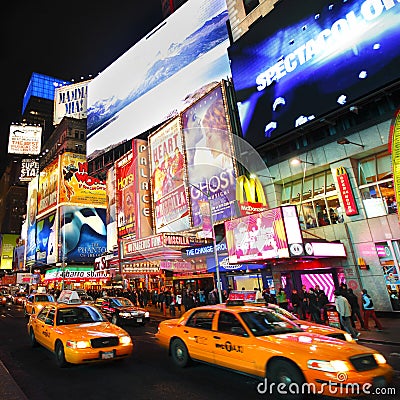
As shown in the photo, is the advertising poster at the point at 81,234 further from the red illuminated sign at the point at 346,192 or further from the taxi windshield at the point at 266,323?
the taxi windshield at the point at 266,323

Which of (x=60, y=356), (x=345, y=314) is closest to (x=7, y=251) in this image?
(x=60, y=356)

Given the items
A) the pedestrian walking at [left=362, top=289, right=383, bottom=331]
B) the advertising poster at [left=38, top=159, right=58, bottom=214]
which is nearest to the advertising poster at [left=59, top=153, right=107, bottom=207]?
the advertising poster at [left=38, top=159, right=58, bottom=214]

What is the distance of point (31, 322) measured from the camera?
11.5 meters

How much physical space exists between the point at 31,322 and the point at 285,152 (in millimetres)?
18058

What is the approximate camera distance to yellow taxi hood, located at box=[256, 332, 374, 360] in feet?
17.6

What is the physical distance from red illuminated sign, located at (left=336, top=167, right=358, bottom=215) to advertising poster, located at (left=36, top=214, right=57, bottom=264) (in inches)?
2181

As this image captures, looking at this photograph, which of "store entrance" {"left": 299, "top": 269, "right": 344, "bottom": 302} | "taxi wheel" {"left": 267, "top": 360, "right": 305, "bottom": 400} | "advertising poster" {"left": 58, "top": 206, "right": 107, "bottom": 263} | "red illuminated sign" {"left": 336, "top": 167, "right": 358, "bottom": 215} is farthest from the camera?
"advertising poster" {"left": 58, "top": 206, "right": 107, "bottom": 263}

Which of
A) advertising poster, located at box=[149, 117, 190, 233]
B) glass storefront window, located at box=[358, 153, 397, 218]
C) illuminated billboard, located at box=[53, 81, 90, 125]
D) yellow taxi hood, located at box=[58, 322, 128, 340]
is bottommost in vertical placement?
yellow taxi hood, located at box=[58, 322, 128, 340]

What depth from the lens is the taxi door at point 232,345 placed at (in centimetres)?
627

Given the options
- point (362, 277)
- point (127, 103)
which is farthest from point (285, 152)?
point (127, 103)

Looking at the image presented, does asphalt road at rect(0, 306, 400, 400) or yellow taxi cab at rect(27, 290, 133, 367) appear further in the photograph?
yellow taxi cab at rect(27, 290, 133, 367)

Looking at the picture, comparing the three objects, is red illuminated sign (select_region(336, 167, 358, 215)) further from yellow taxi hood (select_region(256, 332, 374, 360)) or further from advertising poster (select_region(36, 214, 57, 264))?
advertising poster (select_region(36, 214, 57, 264))

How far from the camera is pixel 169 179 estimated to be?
110 feet

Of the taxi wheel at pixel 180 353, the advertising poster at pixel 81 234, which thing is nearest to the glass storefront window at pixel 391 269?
the taxi wheel at pixel 180 353
